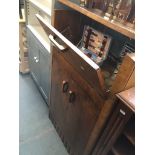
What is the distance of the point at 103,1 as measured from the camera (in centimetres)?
102

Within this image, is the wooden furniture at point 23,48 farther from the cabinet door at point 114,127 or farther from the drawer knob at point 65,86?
the cabinet door at point 114,127

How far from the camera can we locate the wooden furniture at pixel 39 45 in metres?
1.67

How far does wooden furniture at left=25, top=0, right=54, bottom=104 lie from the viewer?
1.67 metres

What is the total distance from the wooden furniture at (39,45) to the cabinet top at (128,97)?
3.22 ft

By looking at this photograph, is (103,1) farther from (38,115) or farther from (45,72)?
(38,115)

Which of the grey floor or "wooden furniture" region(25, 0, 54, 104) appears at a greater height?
"wooden furniture" region(25, 0, 54, 104)

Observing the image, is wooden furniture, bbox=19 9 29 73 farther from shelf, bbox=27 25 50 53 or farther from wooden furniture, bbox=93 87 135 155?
wooden furniture, bbox=93 87 135 155

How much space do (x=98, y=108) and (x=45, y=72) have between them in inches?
38.6

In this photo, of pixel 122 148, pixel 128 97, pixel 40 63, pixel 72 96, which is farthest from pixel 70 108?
pixel 40 63

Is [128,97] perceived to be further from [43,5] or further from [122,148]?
[43,5]

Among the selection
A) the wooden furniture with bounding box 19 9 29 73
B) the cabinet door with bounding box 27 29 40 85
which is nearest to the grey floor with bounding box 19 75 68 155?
the cabinet door with bounding box 27 29 40 85

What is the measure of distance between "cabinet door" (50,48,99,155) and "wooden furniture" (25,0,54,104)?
28 cm

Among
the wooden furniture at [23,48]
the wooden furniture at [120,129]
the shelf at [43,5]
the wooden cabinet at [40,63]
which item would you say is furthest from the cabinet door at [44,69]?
the wooden furniture at [120,129]
